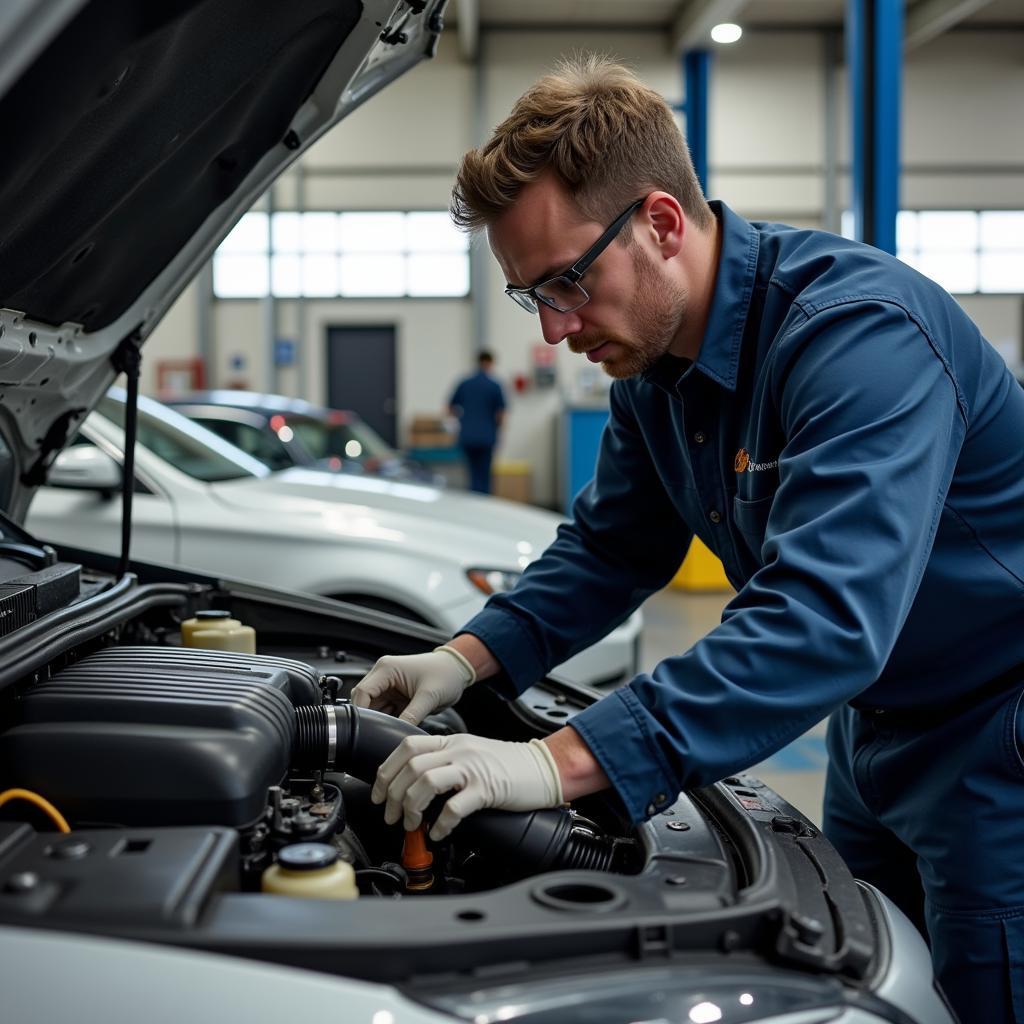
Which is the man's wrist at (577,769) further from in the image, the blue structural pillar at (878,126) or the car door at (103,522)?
the blue structural pillar at (878,126)

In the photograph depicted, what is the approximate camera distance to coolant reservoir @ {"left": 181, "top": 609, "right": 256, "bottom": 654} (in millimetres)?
1770

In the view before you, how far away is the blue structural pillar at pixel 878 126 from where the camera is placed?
435 cm

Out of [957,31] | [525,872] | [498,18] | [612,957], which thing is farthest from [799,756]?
[957,31]

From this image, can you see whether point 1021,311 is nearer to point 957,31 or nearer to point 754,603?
point 957,31

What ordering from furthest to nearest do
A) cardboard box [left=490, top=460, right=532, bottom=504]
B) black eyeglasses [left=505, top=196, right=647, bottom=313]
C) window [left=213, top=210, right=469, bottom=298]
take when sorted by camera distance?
window [left=213, top=210, right=469, bottom=298], cardboard box [left=490, top=460, right=532, bottom=504], black eyeglasses [left=505, top=196, right=647, bottom=313]

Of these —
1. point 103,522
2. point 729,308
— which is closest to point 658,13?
point 103,522

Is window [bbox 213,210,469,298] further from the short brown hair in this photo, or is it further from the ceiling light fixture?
the short brown hair

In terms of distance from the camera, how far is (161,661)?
1.41m

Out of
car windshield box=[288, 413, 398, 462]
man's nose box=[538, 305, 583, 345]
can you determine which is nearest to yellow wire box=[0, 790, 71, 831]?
man's nose box=[538, 305, 583, 345]

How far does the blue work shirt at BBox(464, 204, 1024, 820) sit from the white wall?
11480 millimetres

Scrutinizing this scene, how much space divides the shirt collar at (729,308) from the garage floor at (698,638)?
3.63ft

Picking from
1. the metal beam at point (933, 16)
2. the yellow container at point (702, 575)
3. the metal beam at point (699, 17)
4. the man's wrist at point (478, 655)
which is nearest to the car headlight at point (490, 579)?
the man's wrist at point (478, 655)

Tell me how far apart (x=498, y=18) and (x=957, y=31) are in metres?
5.46

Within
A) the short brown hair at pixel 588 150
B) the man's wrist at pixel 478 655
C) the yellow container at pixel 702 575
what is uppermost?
the short brown hair at pixel 588 150
